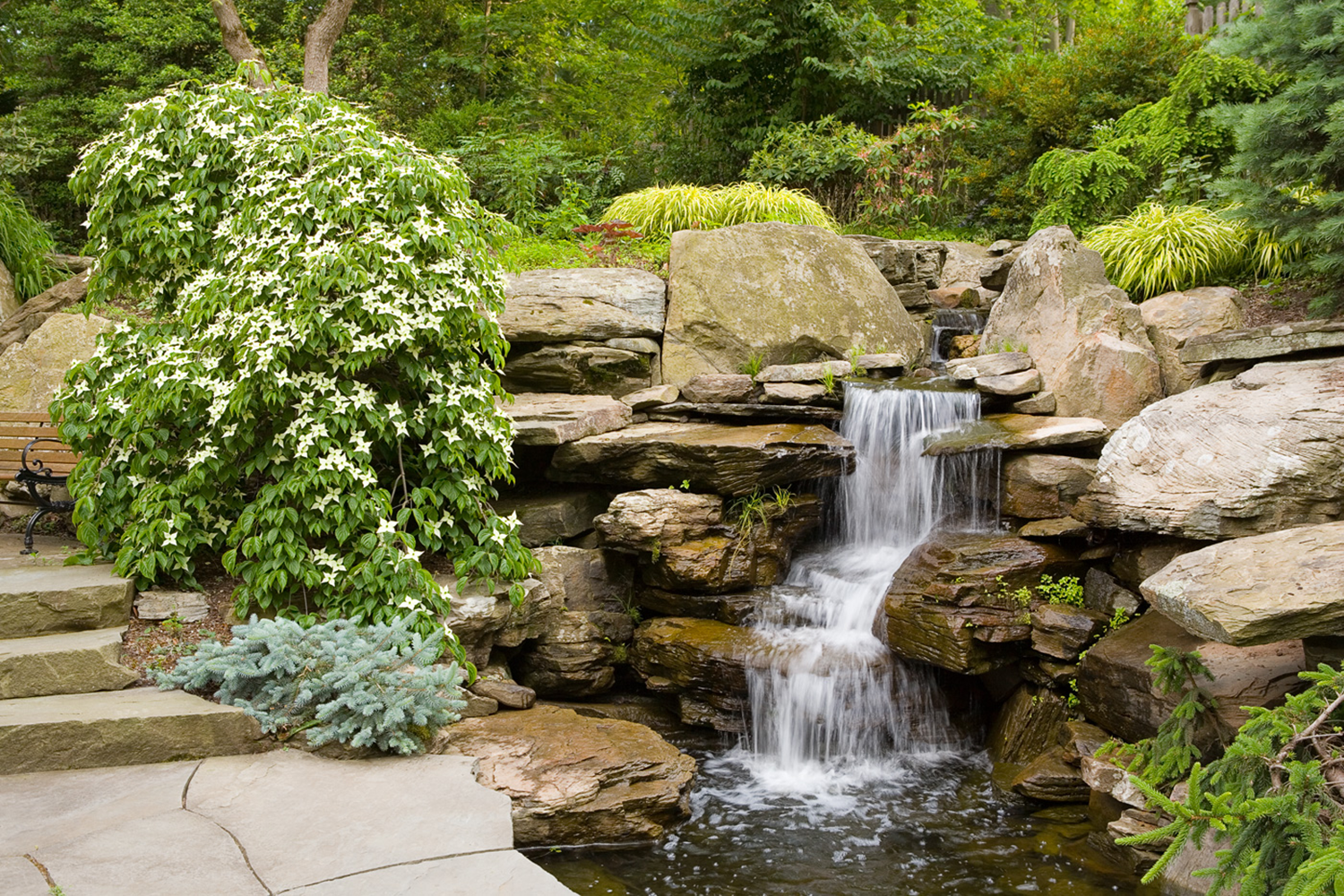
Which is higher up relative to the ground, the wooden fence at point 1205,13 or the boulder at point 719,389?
the wooden fence at point 1205,13

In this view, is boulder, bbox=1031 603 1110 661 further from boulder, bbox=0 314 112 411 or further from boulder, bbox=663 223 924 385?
boulder, bbox=0 314 112 411

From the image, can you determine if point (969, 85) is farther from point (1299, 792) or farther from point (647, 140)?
point (1299, 792)

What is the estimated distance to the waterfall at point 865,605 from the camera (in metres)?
5.96

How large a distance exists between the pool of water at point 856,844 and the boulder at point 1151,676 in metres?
0.60

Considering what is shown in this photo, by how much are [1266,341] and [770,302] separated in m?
3.85

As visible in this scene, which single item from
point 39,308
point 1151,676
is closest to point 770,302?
point 1151,676

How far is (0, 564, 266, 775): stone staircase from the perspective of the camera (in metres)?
4.09

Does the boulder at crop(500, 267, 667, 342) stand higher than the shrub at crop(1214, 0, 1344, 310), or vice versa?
the shrub at crop(1214, 0, 1344, 310)

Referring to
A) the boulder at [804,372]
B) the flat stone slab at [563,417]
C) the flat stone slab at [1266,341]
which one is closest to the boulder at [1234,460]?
the flat stone slab at [1266,341]

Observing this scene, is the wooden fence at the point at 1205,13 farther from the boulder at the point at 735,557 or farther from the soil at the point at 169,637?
the soil at the point at 169,637

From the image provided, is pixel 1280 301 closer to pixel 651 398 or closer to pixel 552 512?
pixel 651 398

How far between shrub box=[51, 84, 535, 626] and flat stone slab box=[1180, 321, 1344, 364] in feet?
15.3

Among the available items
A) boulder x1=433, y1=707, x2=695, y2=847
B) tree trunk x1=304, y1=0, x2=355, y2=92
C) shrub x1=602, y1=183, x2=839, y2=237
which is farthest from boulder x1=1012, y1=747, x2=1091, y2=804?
tree trunk x1=304, y1=0, x2=355, y2=92

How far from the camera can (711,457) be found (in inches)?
262
